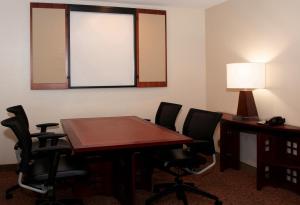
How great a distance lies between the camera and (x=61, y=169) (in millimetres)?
2758

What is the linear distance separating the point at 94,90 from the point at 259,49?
2498 mm

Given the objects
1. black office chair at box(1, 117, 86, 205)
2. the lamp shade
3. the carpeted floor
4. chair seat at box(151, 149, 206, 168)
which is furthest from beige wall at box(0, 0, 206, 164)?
black office chair at box(1, 117, 86, 205)

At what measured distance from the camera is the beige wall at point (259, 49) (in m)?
3.56

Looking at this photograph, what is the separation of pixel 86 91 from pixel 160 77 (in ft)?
4.07

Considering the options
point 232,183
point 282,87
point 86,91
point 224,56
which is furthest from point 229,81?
point 86,91

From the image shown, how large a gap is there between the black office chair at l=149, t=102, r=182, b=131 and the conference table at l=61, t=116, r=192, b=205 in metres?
0.41

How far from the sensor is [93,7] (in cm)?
469

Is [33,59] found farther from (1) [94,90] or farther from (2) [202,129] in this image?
(2) [202,129]

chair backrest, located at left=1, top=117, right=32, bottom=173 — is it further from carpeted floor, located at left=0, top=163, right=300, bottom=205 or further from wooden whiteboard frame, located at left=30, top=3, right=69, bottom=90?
wooden whiteboard frame, located at left=30, top=3, right=69, bottom=90

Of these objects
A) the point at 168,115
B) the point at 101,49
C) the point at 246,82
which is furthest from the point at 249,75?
the point at 101,49

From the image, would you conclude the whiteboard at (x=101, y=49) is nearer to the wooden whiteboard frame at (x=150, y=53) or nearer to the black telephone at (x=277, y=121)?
the wooden whiteboard frame at (x=150, y=53)

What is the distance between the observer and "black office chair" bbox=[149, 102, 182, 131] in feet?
12.6

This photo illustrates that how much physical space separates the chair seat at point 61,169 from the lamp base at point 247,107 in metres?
2.13

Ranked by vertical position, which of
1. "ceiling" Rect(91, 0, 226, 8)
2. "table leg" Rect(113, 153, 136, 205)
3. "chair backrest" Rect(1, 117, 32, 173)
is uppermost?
"ceiling" Rect(91, 0, 226, 8)
